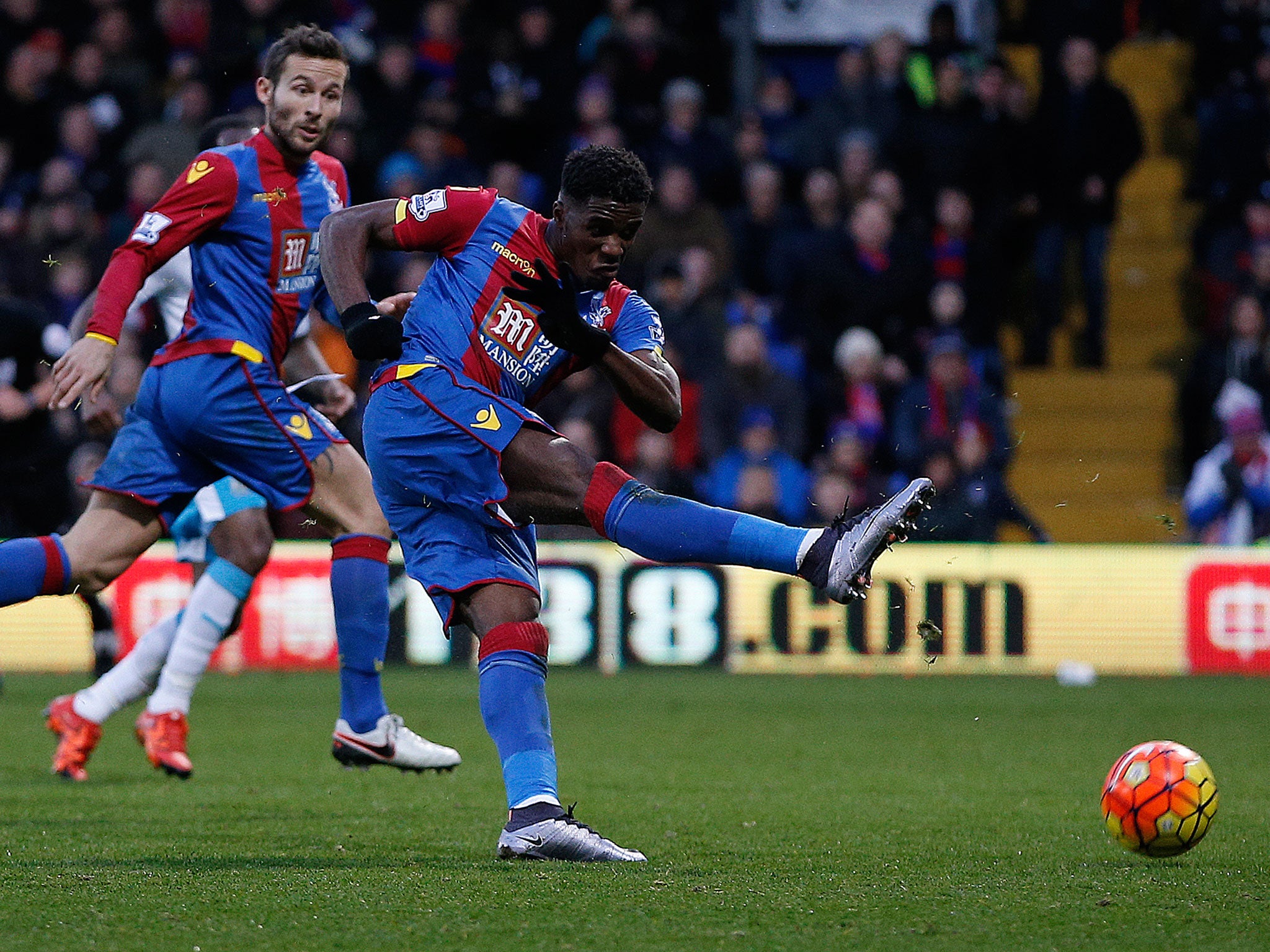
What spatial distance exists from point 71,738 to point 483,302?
2652mm

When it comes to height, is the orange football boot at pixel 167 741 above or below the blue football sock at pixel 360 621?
below

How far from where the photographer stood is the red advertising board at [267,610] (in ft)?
37.0

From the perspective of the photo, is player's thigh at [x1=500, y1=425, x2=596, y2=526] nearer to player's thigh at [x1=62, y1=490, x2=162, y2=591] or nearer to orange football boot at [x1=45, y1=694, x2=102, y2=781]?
player's thigh at [x1=62, y1=490, x2=162, y2=591]

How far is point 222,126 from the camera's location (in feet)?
21.7

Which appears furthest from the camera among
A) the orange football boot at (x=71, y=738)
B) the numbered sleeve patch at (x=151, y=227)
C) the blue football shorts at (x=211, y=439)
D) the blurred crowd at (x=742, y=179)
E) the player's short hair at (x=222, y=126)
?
the blurred crowd at (x=742, y=179)

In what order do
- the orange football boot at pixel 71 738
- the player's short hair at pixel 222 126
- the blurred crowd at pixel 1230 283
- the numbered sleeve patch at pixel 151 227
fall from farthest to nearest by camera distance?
the blurred crowd at pixel 1230 283 < the player's short hair at pixel 222 126 < the orange football boot at pixel 71 738 < the numbered sleeve patch at pixel 151 227

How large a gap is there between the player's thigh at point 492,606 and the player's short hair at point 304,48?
188cm

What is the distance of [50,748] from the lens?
24.7 feet

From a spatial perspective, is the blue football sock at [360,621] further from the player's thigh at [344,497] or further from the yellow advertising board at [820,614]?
the yellow advertising board at [820,614]

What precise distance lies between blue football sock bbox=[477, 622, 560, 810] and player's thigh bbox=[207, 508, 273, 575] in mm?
1999

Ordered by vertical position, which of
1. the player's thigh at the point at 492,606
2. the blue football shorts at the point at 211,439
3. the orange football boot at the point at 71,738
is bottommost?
the orange football boot at the point at 71,738

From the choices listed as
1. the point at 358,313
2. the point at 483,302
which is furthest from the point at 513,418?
the point at 358,313

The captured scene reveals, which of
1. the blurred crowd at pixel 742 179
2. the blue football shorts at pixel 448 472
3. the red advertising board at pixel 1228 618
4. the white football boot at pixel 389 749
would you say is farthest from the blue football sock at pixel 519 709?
the red advertising board at pixel 1228 618

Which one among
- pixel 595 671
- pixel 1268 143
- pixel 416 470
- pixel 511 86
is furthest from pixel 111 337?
pixel 1268 143
